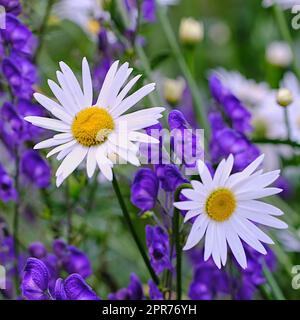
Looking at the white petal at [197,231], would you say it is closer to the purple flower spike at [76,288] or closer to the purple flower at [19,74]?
the purple flower spike at [76,288]

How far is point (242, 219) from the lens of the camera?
646 mm

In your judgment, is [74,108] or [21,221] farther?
[21,221]

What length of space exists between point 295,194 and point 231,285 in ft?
2.12

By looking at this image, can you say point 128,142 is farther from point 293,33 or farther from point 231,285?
point 293,33

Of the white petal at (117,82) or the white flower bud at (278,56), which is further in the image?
the white flower bud at (278,56)

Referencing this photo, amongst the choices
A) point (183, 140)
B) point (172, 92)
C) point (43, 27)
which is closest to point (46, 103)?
point (183, 140)

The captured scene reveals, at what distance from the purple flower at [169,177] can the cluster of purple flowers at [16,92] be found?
0.20 metres

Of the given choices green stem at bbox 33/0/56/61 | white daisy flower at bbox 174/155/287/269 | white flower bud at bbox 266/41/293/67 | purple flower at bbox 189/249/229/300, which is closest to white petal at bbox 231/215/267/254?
white daisy flower at bbox 174/155/287/269

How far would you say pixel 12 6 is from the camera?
82 centimetres

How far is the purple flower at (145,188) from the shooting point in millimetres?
723

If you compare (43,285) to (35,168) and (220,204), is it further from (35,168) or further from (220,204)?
(35,168)

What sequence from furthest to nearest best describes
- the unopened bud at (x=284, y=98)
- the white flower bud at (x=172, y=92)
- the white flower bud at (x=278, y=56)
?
the white flower bud at (x=278, y=56) → the white flower bud at (x=172, y=92) → the unopened bud at (x=284, y=98)

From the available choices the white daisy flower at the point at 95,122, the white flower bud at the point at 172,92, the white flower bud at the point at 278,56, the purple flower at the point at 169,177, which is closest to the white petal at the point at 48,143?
the white daisy flower at the point at 95,122

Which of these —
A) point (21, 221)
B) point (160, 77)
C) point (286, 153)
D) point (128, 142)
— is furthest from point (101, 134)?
point (160, 77)
